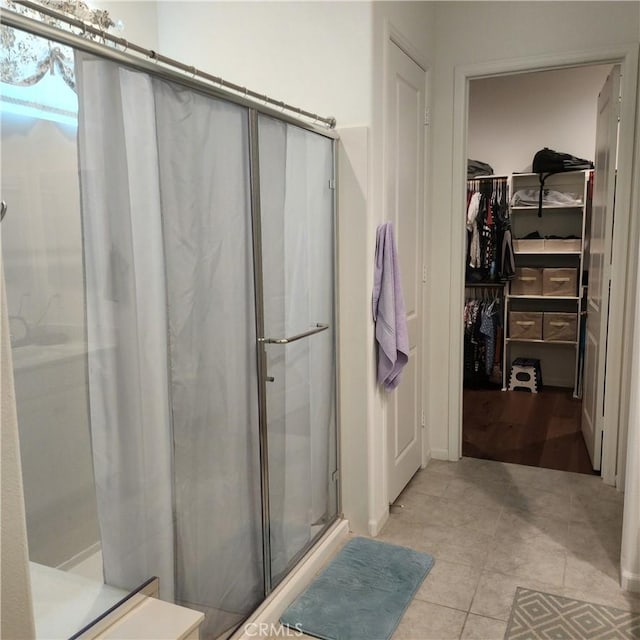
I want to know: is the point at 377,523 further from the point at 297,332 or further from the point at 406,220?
the point at 406,220

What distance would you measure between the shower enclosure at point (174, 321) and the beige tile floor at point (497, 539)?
2.09 feet

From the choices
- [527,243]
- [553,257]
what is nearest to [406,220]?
[527,243]

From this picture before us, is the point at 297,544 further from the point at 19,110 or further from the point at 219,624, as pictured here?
the point at 19,110

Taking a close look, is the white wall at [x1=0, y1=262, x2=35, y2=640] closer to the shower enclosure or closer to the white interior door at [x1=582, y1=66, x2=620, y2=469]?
the shower enclosure

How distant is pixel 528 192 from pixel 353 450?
3.40 m

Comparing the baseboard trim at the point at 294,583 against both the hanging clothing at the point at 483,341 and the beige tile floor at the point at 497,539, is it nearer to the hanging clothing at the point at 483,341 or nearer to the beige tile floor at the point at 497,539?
the beige tile floor at the point at 497,539

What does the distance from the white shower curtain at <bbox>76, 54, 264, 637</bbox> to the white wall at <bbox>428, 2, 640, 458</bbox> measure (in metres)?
1.78

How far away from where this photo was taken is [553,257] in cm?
516

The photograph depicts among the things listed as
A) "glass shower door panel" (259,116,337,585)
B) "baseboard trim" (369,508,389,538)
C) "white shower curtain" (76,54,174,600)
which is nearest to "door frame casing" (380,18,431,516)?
"baseboard trim" (369,508,389,538)

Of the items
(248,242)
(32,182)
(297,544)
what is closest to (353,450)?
(297,544)

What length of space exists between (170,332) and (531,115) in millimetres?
4560

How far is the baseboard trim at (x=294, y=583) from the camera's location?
1.99m

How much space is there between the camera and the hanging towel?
252 centimetres

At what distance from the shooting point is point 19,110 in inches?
61.1
